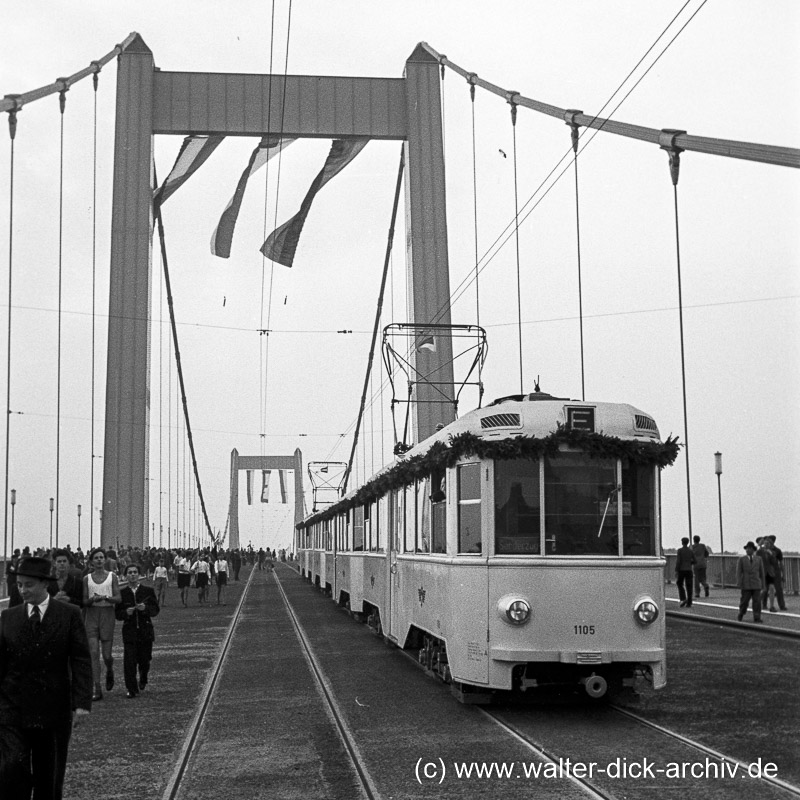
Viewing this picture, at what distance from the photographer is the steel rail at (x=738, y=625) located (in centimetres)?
1883

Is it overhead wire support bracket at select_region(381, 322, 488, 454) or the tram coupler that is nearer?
the tram coupler

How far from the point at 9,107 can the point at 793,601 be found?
65.5 ft

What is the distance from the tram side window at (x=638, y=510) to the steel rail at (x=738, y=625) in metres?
8.33

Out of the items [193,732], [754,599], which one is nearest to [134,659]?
[193,732]

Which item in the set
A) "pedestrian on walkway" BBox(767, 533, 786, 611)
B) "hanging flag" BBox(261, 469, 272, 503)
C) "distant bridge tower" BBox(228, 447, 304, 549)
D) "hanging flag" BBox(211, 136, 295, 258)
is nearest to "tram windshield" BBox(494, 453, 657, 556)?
"pedestrian on walkway" BBox(767, 533, 786, 611)

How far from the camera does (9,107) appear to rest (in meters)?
28.0

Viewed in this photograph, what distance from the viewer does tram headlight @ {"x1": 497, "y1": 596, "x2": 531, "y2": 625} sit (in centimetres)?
1060

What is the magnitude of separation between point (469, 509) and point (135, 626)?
3882 mm

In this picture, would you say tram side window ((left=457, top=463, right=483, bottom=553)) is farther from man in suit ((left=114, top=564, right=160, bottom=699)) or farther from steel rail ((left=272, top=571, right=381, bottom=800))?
man in suit ((left=114, top=564, right=160, bottom=699))

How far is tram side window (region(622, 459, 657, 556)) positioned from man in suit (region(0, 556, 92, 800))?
5670 mm

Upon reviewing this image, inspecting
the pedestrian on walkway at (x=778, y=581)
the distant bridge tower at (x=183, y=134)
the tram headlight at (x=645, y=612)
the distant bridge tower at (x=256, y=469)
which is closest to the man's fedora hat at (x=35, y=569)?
the tram headlight at (x=645, y=612)

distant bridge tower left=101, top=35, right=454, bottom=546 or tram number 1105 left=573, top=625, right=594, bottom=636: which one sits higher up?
distant bridge tower left=101, top=35, right=454, bottom=546

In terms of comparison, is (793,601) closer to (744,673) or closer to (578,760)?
(744,673)

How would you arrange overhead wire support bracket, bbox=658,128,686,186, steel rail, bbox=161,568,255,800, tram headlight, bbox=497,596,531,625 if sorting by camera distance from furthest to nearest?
overhead wire support bracket, bbox=658,128,686,186
tram headlight, bbox=497,596,531,625
steel rail, bbox=161,568,255,800
